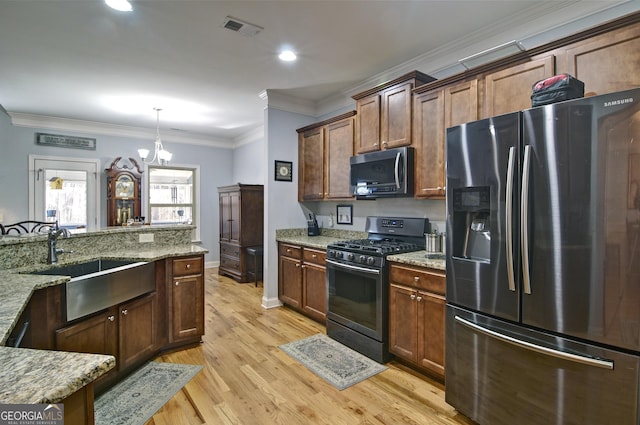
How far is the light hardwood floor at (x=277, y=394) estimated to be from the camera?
2.08 metres

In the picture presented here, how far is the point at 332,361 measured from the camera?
2.82 m

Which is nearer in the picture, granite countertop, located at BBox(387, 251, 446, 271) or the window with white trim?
granite countertop, located at BBox(387, 251, 446, 271)

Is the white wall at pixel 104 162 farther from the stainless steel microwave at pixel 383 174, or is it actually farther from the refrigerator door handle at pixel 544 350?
the refrigerator door handle at pixel 544 350

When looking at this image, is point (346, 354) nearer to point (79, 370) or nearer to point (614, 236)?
point (614, 236)

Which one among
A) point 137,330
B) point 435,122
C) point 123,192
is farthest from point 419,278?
point 123,192

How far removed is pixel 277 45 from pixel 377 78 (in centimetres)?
128

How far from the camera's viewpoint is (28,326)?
1.81 metres

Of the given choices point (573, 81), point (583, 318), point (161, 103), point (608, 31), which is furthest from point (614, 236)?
point (161, 103)

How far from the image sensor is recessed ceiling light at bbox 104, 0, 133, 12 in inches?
90.1

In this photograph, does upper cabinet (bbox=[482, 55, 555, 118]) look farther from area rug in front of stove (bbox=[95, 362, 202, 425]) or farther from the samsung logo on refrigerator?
area rug in front of stove (bbox=[95, 362, 202, 425])

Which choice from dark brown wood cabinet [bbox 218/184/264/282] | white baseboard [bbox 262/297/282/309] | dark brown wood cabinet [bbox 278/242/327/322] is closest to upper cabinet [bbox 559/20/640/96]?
dark brown wood cabinet [bbox 278/242/327/322]

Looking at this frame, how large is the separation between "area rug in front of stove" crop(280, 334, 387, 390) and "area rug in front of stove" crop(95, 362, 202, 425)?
0.91m

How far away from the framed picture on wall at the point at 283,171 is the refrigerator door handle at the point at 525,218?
3134mm

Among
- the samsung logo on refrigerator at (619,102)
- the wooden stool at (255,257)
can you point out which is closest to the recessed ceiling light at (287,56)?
the samsung logo on refrigerator at (619,102)
